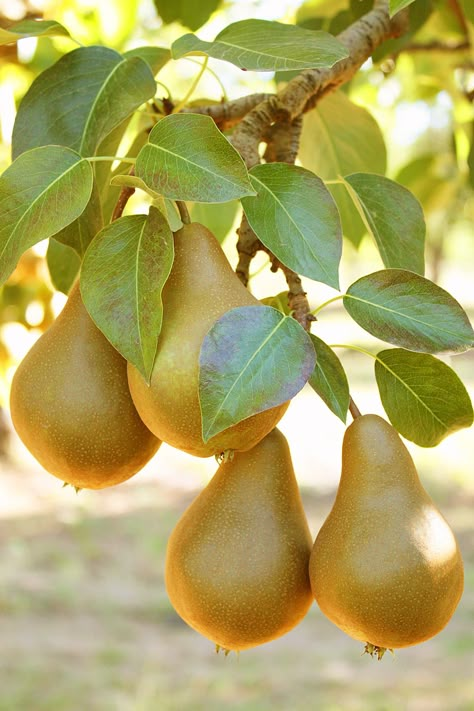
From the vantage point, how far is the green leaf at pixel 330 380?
0.52m

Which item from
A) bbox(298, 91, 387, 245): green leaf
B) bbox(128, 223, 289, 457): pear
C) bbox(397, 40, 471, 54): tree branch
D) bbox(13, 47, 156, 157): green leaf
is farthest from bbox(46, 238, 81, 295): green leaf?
bbox(397, 40, 471, 54): tree branch

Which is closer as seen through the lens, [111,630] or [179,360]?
[179,360]

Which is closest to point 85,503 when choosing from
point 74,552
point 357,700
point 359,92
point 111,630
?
point 74,552

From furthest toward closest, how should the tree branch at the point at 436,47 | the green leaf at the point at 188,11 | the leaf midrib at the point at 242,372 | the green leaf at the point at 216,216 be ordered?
the tree branch at the point at 436,47
the green leaf at the point at 188,11
the green leaf at the point at 216,216
the leaf midrib at the point at 242,372

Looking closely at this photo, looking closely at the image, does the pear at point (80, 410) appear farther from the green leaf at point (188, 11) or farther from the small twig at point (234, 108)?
the green leaf at point (188, 11)

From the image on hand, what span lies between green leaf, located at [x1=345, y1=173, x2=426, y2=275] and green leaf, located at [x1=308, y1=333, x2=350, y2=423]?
0.51 ft

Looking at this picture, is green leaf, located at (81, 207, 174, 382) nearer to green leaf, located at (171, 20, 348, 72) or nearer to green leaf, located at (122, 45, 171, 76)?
green leaf, located at (171, 20, 348, 72)

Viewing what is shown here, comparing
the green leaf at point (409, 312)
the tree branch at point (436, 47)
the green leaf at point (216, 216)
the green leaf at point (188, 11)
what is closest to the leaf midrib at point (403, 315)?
the green leaf at point (409, 312)

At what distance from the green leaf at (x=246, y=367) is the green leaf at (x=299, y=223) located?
0.05 m

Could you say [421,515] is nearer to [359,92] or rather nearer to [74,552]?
[359,92]

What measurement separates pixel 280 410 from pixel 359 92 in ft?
4.93

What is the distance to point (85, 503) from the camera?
4297mm

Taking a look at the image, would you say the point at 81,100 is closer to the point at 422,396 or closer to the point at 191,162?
the point at 191,162

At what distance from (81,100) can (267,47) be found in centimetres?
14
